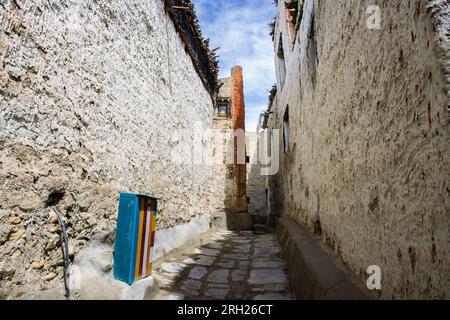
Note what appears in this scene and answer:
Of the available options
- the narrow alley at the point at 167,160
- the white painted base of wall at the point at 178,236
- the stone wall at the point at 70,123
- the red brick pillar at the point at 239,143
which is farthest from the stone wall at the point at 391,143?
the red brick pillar at the point at 239,143

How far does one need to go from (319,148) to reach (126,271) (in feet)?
8.19

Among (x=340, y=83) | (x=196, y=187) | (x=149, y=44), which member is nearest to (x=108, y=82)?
(x=149, y=44)

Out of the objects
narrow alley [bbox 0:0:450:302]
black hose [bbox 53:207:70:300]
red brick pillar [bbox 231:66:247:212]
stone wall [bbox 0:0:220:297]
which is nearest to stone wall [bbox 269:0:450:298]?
narrow alley [bbox 0:0:450:302]

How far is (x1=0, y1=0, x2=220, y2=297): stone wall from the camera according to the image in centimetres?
182

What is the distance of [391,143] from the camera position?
1429 mm

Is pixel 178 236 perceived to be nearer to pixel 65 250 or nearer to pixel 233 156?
pixel 65 250

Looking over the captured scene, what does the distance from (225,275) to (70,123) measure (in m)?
2.66

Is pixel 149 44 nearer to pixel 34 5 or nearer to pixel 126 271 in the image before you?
pixel 34 5

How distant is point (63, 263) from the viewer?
219 cm

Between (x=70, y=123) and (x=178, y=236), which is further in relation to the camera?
(x=178, y=236)

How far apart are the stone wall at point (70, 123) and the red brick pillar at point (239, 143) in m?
4.37

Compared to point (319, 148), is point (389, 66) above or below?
above

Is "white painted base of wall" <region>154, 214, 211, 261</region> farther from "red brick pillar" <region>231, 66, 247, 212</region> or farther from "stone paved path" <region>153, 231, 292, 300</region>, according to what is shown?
"red brick pillar" <region>231, 66, 247, 212</region>

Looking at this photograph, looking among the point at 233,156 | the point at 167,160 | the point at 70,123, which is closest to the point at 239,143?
the point at 233,156
